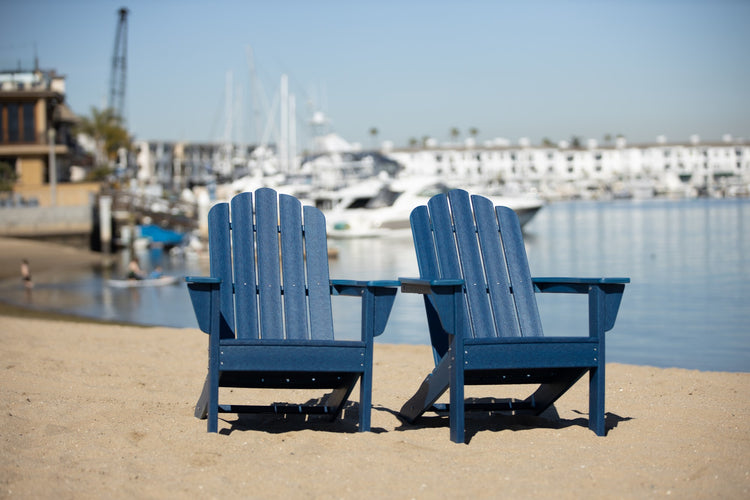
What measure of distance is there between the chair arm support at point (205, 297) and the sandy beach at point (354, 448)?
59 cm

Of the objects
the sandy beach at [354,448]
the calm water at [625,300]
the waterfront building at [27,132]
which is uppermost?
the waterfront building at [27,132]

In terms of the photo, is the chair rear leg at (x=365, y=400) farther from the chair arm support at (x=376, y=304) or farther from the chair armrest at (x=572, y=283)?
the chair armrest at (x=572, y=283)

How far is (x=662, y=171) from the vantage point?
149 meters

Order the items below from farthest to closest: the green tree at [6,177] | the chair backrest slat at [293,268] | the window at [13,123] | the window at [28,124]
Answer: the window at [28,124]
the window at [13,123]
the green tree at [6,177]
the chair backrest slat at [293,268]

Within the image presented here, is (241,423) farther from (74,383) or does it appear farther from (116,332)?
(116,332)

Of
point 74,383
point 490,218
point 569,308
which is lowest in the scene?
point 569,308

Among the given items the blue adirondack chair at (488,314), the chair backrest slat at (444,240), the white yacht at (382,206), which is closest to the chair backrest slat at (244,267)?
the blue adirondack chair at (488,314)

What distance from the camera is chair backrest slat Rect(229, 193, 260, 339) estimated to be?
4.46 m

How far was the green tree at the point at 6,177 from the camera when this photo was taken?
40.7m

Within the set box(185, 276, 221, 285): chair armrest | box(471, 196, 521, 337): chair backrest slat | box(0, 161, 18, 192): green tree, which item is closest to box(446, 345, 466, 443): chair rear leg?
box(471, 196, 521, 337): chair backrest slat

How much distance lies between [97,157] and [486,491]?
67280 millimetres

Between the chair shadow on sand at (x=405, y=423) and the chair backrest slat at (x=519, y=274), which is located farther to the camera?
the chair backrest slat at (x=519, y=274)

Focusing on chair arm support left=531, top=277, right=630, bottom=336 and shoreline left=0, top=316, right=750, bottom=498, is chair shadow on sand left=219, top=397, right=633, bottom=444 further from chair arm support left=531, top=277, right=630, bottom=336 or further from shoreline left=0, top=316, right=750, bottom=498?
chair arm support left=531, top=277, right=630, bottom=336

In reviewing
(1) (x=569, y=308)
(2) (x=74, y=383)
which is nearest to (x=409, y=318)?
(1) (x=569, y=308)
